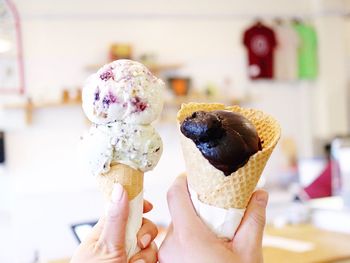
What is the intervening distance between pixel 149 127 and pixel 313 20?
4.54 metres

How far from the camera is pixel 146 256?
2.88 ft

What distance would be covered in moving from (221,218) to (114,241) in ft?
0.68

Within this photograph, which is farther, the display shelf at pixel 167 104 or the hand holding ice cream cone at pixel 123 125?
the display shelf at pixel 167 104

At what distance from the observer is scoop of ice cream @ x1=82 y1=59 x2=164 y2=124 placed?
0.80 metres

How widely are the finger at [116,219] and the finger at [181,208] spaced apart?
91mm

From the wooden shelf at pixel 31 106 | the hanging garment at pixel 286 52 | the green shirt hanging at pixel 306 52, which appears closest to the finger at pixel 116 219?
the wooden shelf at pixel 31 106

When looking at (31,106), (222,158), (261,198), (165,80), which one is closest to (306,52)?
(165,80)

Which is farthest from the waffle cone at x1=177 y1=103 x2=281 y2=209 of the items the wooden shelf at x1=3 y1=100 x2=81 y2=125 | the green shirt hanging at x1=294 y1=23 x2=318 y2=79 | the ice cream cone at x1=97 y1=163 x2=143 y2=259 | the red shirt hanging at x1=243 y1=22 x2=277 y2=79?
the green shirt hanging at x1=294 y1=23 x2=318 y2=79

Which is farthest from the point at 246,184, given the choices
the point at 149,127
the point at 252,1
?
the point at 252,1

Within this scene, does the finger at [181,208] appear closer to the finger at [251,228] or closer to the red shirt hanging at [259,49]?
the finger at [251,228]

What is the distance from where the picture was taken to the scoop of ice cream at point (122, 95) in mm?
802

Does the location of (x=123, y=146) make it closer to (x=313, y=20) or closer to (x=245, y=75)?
(x=245, y=75)

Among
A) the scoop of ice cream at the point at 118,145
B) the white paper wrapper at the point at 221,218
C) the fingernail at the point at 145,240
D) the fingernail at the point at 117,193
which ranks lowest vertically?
the fingernail at the point at 145,240

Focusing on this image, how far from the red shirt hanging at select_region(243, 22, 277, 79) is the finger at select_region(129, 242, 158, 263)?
392cm
